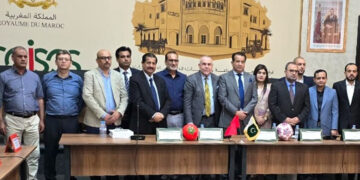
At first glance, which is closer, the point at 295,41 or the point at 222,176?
the point at 222,176

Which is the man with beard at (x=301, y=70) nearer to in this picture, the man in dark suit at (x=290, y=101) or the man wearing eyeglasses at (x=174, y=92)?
the man in dark suit at (x=290, y=101)

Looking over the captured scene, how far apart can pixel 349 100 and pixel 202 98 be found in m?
1.55

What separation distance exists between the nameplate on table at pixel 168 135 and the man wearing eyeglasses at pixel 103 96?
524 millimetres

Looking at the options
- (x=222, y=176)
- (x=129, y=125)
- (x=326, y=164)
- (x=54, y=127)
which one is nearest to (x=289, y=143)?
(x=326, y=164)

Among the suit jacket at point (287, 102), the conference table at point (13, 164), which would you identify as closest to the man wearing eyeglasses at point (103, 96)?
the conference table at point (13, 164)

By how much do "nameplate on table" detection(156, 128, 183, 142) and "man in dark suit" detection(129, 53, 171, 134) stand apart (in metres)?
0.31

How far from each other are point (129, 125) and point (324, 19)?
11.5 ft

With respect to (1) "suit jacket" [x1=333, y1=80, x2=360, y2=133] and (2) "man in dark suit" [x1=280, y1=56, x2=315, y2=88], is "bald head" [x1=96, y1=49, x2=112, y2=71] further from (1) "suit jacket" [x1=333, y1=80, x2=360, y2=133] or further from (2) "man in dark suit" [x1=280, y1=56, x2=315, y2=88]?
(1) "suit jacket" [x1=333, y1=80, x2=360, y2=133]

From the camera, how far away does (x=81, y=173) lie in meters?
2.71

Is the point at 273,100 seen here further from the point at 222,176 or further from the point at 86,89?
the point at 86,89

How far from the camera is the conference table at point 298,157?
2.87 m

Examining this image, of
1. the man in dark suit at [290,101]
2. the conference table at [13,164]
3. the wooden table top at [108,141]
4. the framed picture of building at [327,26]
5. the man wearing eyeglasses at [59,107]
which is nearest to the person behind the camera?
the conference table at [13,164]

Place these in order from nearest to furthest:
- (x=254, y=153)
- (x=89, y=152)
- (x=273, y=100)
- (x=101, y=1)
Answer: (x=89, y=152) → (x=254, y=153) → (x=273, y=100) → (x=101, y=1)

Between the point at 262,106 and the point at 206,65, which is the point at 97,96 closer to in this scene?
the point at 206,65
